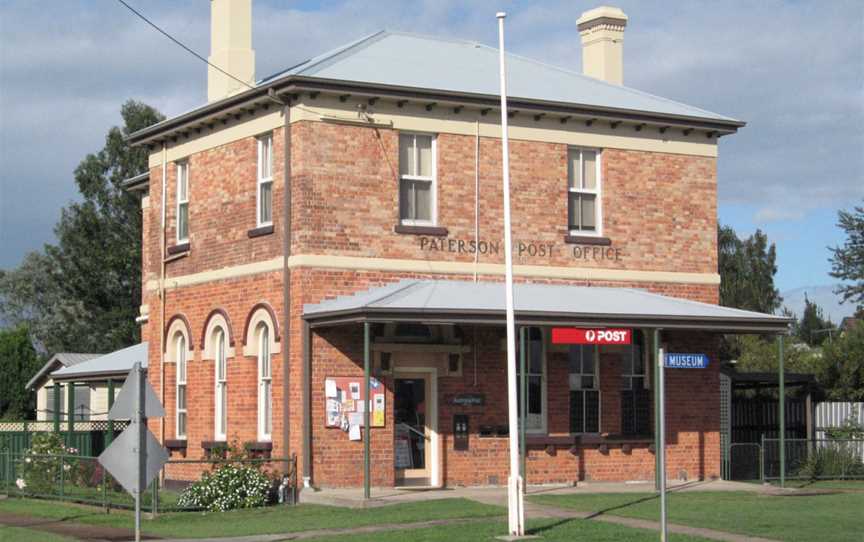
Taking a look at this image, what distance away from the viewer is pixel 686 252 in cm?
2980

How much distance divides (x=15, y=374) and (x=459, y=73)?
40413 millimetres

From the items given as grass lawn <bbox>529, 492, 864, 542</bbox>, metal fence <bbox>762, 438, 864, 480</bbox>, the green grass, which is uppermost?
metal fence <bbox>762, 438, 864, 480</bbox>

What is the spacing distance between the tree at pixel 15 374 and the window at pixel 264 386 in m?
38.4

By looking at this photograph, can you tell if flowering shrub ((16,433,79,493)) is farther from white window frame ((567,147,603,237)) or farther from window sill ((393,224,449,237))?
white window frame ((567,147,603,237))

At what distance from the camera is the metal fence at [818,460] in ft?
97.3

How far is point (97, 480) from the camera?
2691 cm

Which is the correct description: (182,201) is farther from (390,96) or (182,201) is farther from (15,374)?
(15,374)

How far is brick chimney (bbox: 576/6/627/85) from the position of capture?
110 feet

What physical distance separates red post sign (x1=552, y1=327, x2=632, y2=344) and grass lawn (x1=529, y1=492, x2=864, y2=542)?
2.75 m

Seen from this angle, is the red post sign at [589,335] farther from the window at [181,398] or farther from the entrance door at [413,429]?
Result: the window at [181,398]

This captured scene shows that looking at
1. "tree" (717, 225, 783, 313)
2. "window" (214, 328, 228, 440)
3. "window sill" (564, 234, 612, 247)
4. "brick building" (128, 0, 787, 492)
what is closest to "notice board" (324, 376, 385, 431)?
"brick building" (128, 0, 787, 492)

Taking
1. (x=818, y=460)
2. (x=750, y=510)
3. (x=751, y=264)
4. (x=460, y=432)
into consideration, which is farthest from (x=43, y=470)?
(x=751, y=264)

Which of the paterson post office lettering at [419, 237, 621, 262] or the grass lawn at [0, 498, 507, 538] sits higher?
the paterson post office lettering at [419, 237, 621, 262]

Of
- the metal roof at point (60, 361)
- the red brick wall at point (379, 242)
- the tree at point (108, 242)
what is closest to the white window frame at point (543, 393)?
the red brick wall at point (379, 242)
